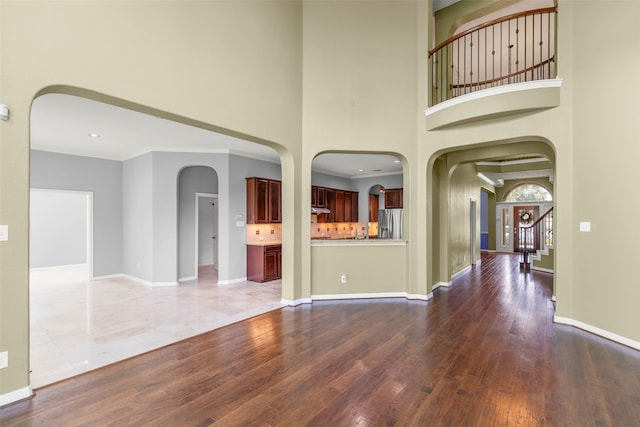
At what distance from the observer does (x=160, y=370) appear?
9.42 feet

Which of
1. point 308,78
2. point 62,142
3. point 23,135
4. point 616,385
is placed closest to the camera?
point 23,135

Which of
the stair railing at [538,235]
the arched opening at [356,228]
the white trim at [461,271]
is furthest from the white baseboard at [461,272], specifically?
the stair railing at [538,235]

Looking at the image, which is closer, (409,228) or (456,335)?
(456,335)

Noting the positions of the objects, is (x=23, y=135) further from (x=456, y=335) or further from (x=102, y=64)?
(x=456, y=335)

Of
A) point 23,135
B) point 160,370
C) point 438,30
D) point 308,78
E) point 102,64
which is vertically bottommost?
point 160,370

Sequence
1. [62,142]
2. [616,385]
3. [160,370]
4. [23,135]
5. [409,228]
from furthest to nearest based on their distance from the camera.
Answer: [62,142] → [409,228] → [160,370] → [616,385] → [23,135]

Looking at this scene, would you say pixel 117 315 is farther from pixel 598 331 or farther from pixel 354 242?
pixel 598 331

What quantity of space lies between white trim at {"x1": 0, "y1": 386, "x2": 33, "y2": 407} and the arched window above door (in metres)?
14.4

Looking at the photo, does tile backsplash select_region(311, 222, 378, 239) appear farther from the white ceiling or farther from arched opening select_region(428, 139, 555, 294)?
arched opening select_region(428, 139, 555, 294)

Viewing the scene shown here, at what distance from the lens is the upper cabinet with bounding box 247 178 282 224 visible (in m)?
6.98

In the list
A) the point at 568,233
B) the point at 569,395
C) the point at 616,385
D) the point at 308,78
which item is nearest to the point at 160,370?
the point at 569,395

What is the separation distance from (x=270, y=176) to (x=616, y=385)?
22.2 ft

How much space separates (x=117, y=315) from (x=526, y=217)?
1352cm

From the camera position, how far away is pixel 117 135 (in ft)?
18.2
